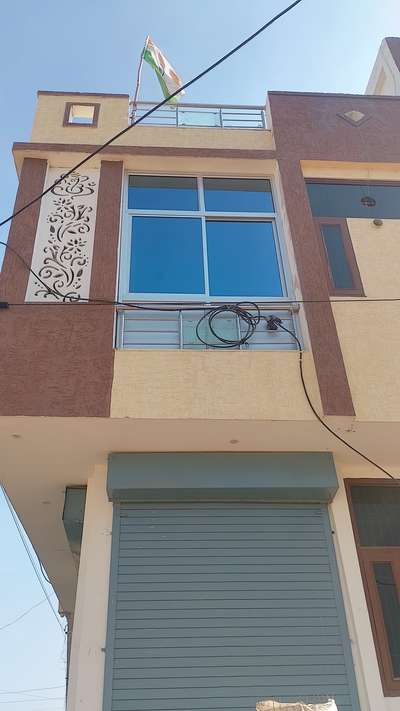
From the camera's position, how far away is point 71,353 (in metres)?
5.38

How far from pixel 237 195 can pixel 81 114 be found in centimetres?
231

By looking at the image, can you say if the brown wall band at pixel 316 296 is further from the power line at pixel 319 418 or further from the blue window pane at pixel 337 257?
the blue window pane at pixel 337 257

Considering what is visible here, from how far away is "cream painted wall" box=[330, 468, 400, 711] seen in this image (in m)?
4.72

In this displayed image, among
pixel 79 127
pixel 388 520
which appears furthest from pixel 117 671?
pixel 79 127

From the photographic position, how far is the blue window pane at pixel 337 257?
6.21m

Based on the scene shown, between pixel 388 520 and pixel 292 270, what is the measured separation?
8.68 ft

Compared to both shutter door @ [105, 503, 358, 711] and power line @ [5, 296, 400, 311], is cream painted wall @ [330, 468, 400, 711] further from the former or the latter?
power line @ [5, 296, 400, 311]

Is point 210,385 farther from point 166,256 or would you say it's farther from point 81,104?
point 81,104

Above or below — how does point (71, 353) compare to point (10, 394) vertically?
above

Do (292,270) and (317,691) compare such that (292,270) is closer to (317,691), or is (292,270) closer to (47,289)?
(47,289)

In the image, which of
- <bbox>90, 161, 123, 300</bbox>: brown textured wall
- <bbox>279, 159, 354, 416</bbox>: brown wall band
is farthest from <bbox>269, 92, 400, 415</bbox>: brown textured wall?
<bbox>90, 161, 123, 300</bbox>: brown textured wall

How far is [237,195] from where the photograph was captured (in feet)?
23.2

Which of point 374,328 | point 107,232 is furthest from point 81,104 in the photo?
point 374,328

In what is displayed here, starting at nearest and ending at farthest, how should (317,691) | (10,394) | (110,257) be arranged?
(317,691) < (10,394) < (110,257)
